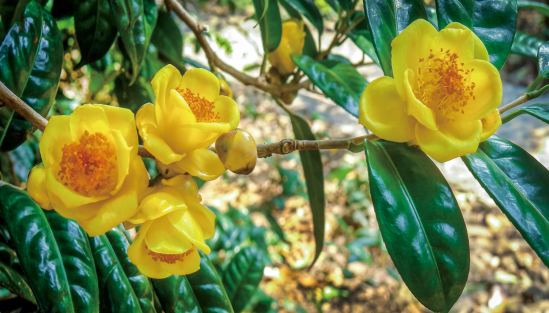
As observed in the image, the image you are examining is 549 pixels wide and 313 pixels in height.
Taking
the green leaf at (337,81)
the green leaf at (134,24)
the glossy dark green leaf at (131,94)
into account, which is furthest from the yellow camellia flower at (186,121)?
the glossy dark green leaf at (131,94)

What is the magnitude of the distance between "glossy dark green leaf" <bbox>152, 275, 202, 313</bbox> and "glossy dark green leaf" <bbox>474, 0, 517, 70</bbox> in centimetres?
57

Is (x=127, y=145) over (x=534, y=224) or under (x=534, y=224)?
over

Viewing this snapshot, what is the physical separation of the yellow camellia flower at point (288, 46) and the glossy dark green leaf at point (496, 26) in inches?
16.3

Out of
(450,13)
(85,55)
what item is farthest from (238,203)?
(450,13)

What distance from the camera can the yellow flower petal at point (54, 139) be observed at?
1.25 ft

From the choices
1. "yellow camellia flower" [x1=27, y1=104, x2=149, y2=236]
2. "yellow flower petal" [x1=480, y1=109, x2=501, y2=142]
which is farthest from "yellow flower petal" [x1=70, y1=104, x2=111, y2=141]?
"yellow flower petal" [x1=480, y1=109, x2=501, y2=142]

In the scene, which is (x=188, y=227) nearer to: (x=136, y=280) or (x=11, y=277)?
(x=136, y=280)

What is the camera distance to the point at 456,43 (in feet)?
1.53

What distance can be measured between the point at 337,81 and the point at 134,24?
1.26ft

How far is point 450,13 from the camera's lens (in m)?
0.56

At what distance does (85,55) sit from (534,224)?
699 millimetres

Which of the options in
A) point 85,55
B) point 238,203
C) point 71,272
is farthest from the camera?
point 238,203

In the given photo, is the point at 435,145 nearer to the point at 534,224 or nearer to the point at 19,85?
the point at 534,224

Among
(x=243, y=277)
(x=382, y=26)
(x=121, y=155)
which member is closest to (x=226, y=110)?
(x=121, y=155)
